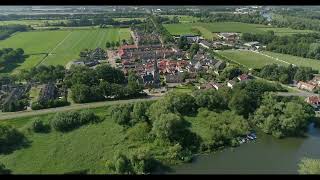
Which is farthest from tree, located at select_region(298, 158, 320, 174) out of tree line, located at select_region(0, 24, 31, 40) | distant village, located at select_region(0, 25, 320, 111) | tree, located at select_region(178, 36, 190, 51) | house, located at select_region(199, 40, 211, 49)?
tree line, located at select_region(0, 24, 31, 40)

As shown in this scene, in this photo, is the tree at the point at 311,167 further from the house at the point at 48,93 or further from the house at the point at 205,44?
the house at the point at 205,44

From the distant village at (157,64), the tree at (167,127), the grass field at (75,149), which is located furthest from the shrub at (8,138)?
Answer: the tree at (167,127)

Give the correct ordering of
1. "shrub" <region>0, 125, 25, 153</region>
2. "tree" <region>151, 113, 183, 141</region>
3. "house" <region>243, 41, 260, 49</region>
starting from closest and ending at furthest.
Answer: "shrub" <region>0, 125, 25, 153</region>
"tree" <region>151, 113, 183, 141</region>
"house" <region>243, 41, 260, 49</region>

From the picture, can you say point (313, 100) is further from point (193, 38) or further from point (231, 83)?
point (193, 38)

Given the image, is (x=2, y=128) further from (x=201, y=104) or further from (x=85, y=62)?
(x=85, y=62)

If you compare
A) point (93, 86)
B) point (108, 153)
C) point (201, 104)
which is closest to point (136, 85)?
point (93, 86)

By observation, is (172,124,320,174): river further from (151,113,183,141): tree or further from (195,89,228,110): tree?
(195,89,228,110): tree
